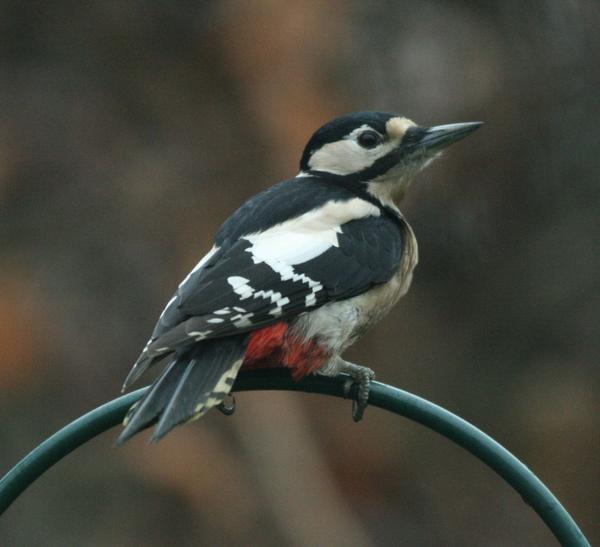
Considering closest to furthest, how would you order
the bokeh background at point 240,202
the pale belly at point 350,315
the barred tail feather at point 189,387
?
the barred tail feather at point 189,387, the pale belly at point 350,315, the bokeh background at point 240,202

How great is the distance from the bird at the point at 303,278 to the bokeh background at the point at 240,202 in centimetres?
191

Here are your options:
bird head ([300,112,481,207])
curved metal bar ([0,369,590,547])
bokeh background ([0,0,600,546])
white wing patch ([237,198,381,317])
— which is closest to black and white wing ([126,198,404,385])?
white wing patch ([237,198,381,317])

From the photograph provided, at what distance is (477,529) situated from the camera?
6.55 metres

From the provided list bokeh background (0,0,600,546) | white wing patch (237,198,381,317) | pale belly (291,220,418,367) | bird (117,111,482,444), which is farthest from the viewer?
bokeh background (0,0,600,546)

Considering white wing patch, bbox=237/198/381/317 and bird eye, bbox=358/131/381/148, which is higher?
bird eye, bbox=358/131/381/148

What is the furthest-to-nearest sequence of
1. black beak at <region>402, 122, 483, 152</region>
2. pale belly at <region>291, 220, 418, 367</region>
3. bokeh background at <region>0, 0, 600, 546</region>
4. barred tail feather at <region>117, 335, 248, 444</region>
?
bokeh background at <region>0, 0, 600, 546</region>
black beak at <region>402, 122, 483, 152</region>
pale belly at <region>291, 220, 418, 367</region>
barred tail feather at <region>117, 335, 248, 444</region>

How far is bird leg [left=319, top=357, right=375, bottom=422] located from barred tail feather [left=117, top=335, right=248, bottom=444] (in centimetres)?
34

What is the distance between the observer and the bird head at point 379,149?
150 inches

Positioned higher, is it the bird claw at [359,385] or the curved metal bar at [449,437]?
the curved metal bar at [449,437]

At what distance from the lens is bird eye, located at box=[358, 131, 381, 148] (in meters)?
Answer: 3.82

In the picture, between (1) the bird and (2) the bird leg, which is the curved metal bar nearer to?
(1) the bird

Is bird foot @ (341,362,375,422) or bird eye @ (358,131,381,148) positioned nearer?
bird foot @ (341,362,375,422)

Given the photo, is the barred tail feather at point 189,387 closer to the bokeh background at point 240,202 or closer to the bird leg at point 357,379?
the bird leg at point 357,379

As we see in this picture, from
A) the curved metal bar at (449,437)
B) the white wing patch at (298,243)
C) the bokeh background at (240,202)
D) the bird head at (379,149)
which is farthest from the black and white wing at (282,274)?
the bokeh background at (240,202)
